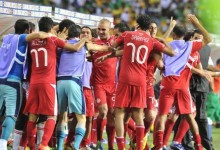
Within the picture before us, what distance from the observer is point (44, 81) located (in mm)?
9609

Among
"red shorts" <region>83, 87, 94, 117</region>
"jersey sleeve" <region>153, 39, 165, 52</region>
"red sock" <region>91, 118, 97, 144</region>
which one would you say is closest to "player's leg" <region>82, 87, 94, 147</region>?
"red shorts" <region>83, 87, 94, 117</region>

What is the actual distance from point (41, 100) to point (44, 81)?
10.6 inches

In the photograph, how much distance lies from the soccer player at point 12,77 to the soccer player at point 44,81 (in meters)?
0.16

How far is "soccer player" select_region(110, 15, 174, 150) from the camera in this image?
32.3 feet

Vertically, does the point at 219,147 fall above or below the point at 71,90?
below

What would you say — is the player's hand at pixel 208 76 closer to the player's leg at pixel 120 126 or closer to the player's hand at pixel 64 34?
the player's leg at pixel 120 126

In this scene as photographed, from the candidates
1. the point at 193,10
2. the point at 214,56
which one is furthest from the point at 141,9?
the point at 214,56

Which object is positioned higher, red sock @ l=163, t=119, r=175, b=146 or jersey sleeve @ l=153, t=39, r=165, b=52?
jersey sleeve @ l=153, t=39, r=165, b=52

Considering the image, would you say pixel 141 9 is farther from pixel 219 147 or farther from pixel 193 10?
pixel 219 147

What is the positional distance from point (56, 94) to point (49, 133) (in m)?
0.62

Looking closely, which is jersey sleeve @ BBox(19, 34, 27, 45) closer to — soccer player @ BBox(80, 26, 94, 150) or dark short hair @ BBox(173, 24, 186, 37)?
soccer player @ BBox(80, 26, 94, 150)

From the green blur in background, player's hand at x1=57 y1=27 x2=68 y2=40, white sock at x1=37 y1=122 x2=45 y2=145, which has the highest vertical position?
the green blur in background

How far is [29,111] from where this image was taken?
9.66 meters

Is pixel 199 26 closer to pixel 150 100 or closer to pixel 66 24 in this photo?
pixel 150 100
